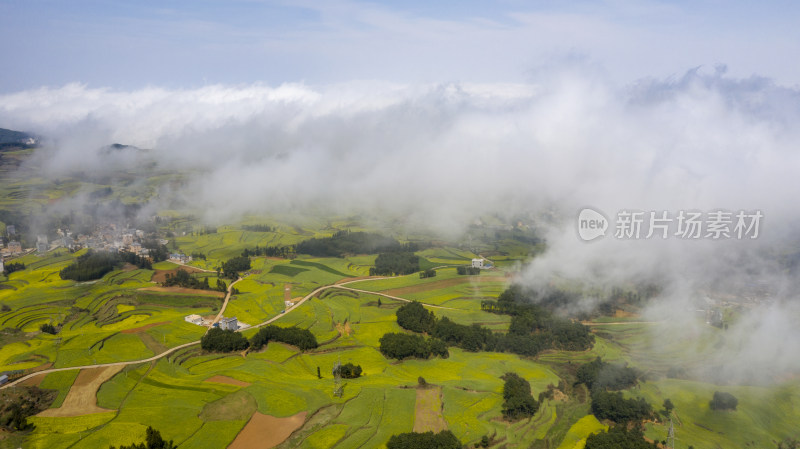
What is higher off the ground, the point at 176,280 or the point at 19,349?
the point at 176,280

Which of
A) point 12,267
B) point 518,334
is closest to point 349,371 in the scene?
point 518,334

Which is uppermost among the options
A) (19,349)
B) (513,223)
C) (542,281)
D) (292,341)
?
(513,223)

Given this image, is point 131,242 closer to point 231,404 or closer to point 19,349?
point 19,349

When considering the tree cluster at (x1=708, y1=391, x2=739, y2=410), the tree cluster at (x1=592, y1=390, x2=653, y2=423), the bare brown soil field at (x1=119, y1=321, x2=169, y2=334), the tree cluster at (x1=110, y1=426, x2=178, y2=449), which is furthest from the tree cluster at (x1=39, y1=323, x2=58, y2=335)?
the tree cluster at (x1=708, y1=391, x2=739, y2=410)

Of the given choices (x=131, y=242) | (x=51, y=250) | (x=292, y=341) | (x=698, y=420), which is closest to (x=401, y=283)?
(x=292, y=341)

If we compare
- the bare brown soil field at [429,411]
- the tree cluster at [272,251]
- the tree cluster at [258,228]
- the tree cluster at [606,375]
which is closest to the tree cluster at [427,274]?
the tree cluster at [272,251]

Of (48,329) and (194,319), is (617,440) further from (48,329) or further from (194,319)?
(48,329)

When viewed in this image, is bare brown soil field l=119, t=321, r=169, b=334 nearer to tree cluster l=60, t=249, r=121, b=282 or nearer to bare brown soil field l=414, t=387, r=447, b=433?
tree cluster l=60, t=249, r=121, b=282

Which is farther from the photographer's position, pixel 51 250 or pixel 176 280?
pixel 51 250
